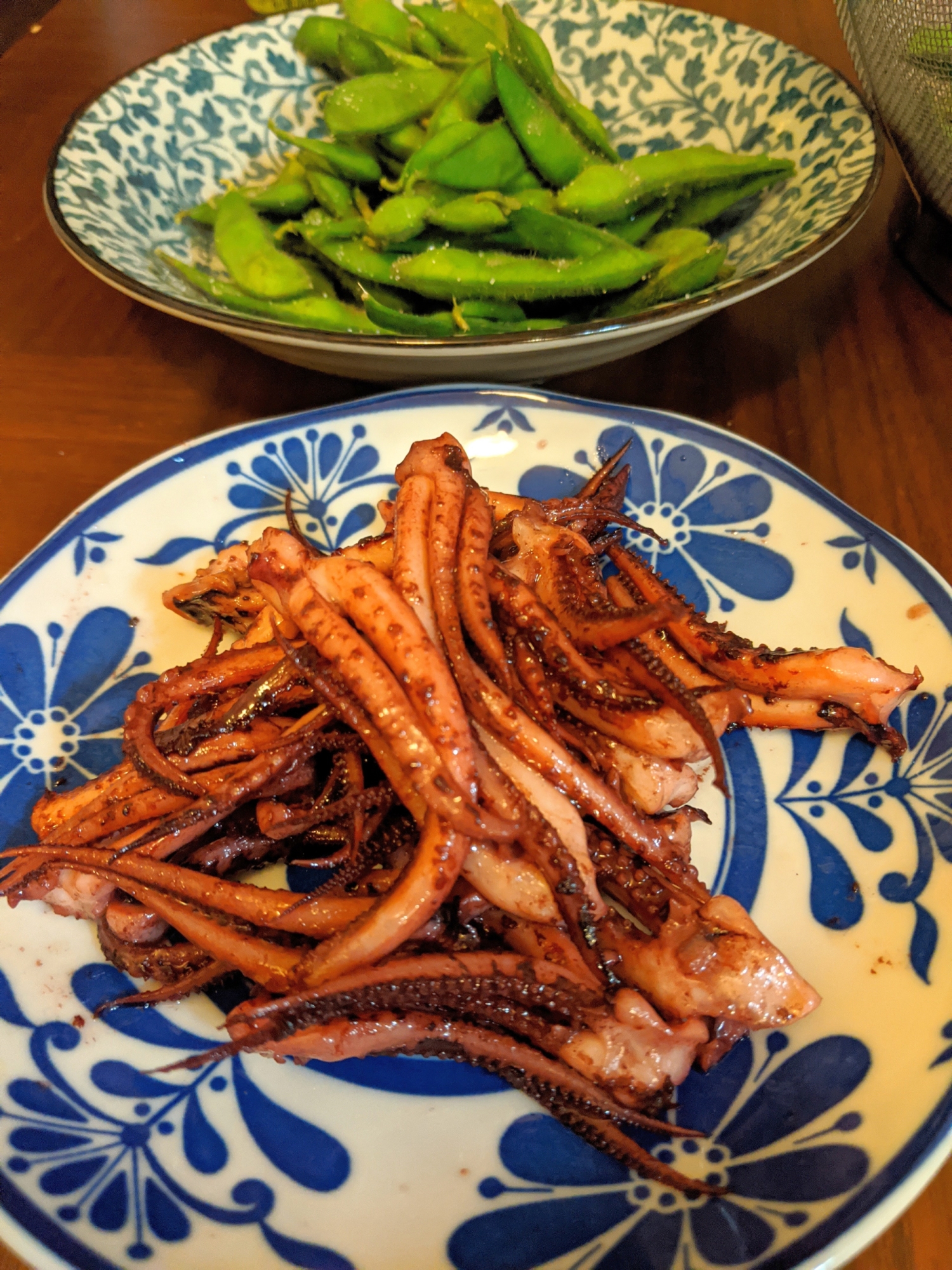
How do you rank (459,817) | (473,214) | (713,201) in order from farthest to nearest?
(713,201) → (473,214) → (459,817)

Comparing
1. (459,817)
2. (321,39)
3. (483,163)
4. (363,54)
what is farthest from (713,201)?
(459,817)

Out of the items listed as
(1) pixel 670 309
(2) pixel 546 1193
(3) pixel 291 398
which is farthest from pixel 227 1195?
(3) pixel 291 398

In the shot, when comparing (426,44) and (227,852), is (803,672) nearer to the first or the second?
(227,852)

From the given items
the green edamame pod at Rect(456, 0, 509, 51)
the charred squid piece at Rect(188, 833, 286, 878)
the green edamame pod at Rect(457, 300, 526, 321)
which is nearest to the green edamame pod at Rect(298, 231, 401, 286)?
the green edamame pod at Rect(457, 300, 526, 321)

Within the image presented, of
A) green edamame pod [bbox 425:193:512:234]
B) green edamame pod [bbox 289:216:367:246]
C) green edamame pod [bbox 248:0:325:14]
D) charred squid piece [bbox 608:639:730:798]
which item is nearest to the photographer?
charred squid piece [bbox 608:639:730:798]

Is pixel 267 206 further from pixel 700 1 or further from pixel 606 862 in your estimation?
pixel 700 1

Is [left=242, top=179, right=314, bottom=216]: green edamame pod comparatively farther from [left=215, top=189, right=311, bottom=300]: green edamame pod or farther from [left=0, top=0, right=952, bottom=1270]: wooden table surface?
[left=0, top=0, right=952, bottom=1270]: wooden table surface

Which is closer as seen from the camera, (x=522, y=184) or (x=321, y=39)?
(x=522, y=184)
